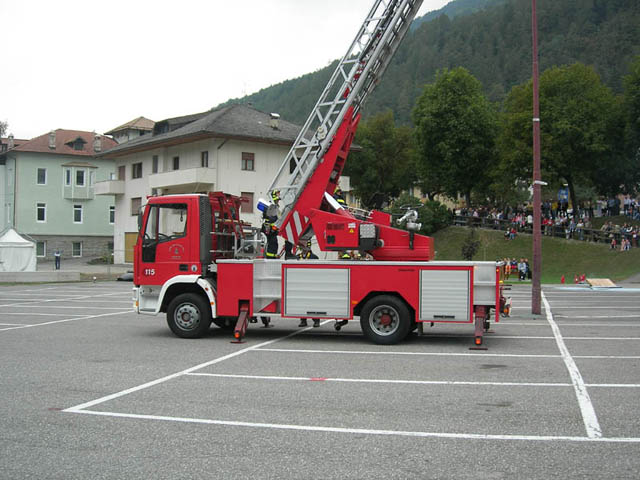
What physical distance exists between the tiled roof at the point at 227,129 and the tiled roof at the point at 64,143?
17.3 m

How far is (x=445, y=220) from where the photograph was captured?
54406 millimetres

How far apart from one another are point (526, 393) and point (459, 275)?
4.08m

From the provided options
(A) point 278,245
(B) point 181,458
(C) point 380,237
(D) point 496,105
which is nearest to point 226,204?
(A) point 278,245

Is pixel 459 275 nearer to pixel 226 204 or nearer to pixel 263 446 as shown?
pixel 226 204

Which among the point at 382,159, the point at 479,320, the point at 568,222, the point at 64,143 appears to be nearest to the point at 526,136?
the point at 568,222

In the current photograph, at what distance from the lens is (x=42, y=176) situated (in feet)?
229

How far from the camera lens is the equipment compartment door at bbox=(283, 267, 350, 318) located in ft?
41.7

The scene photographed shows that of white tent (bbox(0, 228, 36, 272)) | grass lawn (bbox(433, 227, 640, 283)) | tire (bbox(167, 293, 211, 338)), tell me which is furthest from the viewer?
white tent (bbox(0, 228, 36, 272))

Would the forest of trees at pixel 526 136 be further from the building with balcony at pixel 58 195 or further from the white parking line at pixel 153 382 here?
the white parking line at pixel 153 382

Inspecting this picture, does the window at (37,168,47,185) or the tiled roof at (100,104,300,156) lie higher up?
the tiled roof at (100,104,300,156)

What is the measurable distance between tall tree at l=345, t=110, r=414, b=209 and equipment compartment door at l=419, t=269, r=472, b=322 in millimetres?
59653

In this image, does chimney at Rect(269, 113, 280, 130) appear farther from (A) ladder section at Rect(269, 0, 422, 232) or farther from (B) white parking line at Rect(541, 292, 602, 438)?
(B) white parking line at Rect(541, 292, 602, 438)

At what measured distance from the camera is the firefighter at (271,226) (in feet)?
46.0

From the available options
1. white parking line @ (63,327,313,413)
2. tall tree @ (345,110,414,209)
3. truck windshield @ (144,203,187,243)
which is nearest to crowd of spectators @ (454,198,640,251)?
tall tree @ (345,110,414,209)
